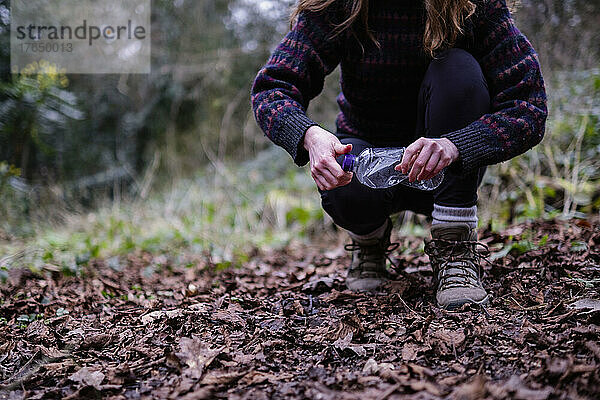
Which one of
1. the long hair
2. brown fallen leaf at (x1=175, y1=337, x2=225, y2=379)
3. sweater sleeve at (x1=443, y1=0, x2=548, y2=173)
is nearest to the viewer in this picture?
brown fallen leaf at (x1=175, y1=337, x2=225, y2=379)

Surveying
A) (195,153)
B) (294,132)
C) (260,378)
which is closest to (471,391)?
(260,378)

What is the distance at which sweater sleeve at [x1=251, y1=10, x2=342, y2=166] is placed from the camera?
63.4 inches

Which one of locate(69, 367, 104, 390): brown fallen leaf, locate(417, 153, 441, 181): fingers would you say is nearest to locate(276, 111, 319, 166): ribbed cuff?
locate(417, 153, 441, 181): fingers

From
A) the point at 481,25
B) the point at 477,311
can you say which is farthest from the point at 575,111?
the point at 477,311

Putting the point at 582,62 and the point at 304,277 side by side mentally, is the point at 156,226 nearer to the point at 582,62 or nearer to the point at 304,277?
the point at 304,277

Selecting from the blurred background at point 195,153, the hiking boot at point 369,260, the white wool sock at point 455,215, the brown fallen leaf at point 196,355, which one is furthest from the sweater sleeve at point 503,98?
the blurred background at point 195,153

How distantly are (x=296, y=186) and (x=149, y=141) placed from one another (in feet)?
10.7

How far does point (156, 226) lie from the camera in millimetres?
4637

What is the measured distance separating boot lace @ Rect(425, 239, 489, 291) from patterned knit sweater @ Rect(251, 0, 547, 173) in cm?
36

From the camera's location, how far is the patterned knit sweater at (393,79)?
155 centimetres

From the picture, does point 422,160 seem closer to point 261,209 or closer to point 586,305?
point 586,305

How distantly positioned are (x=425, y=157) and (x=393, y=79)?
562mm

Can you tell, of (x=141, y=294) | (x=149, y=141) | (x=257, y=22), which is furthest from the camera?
(x=149, y=141)

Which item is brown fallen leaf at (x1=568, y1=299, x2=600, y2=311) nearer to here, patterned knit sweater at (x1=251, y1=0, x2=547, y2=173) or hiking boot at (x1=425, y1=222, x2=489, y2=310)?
hiking boot at (x1=425, y1=222, x2=489, y2=310)
